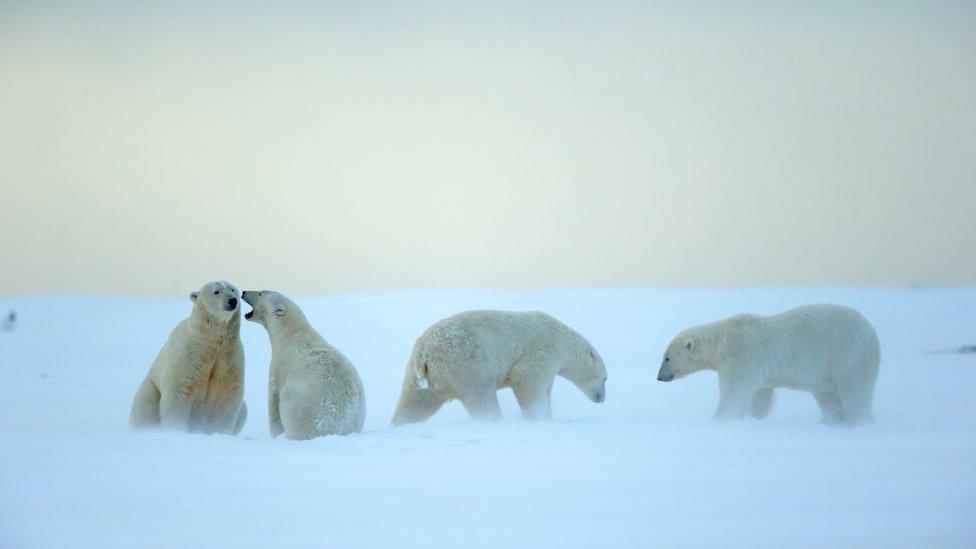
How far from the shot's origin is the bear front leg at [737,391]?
29.4ft

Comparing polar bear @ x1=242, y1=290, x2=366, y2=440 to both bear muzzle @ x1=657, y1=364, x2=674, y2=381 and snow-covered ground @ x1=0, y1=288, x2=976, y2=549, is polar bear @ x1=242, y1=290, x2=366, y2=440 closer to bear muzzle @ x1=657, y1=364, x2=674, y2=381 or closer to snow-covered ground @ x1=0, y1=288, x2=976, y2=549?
snow-covered ground @ x1=0, y1=288, x2=976, y2=549

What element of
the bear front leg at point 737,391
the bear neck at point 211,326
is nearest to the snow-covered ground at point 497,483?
the bear front leg at point 737,391

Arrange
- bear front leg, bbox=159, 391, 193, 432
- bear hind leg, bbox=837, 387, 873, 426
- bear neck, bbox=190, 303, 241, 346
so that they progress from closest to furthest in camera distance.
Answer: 1. bear front leg, bbox=159, 391, 193, 432
2. bear neck, bbox=190, 303, 241, 346
3. bear hind leg, bbox=837, 387, 873, 426

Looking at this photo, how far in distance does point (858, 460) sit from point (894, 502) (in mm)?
1151

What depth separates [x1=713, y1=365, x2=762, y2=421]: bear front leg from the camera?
8969 millimetres

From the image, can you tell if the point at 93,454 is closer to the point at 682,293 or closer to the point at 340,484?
the point at 340,484

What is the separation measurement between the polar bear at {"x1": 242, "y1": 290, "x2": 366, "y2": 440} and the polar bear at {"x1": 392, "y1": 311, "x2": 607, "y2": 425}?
1110 millimetres

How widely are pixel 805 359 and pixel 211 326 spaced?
5313 mm

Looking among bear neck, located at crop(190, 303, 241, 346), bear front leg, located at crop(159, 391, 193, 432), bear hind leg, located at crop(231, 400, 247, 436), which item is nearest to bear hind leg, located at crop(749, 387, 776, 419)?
bear hind leg, located at crop(231, 400, 247, 436)

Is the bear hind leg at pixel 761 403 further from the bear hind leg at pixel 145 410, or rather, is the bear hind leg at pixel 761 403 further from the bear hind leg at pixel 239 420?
the bear hind leg at pixel 145 410

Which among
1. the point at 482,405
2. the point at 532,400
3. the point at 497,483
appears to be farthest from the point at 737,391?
the point at 497,483

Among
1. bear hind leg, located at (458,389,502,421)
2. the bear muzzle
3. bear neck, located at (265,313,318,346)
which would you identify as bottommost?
bear hind leg, located at (458,389,502,421)

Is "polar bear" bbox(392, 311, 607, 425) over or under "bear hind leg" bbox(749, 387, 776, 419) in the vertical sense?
over

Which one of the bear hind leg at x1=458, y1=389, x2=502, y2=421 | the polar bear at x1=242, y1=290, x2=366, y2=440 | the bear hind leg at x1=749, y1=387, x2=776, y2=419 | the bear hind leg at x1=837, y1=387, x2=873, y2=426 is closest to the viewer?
the polar bear at x1=242, y1=290, x2=366, y2=440
